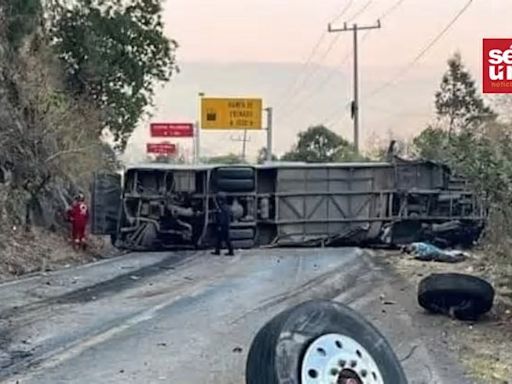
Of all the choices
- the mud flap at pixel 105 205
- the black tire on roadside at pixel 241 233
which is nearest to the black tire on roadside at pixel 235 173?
the black tire on roadside at pixel 241 233

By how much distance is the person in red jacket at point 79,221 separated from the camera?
2477cm

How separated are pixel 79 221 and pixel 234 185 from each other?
4.18 meters

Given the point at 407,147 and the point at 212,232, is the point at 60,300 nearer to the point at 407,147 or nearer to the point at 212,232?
the point at 212,232

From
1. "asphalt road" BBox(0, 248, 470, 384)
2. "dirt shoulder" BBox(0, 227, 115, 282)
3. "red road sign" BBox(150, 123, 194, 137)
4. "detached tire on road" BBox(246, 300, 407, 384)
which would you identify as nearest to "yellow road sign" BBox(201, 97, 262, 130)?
"red road sign" BBox(150, 123, 194, 137)

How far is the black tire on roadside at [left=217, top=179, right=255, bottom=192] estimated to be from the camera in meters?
25.1

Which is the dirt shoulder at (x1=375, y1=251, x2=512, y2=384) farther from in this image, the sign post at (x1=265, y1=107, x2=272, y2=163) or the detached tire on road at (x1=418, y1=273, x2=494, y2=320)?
the sign post at (x1=265, y1=107, x2=272, y2=163)

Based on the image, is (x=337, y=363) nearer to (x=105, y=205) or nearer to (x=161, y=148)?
(x=105, y=205)

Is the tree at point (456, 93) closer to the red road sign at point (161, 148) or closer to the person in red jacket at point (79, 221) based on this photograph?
the red road sign at point (161, 148)

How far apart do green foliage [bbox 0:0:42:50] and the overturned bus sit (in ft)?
14.2

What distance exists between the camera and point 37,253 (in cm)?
2228

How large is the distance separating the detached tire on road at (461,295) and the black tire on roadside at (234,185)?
13.6 metres

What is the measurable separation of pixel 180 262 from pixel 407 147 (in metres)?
10.2

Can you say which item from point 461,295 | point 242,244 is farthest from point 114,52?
point 461,295

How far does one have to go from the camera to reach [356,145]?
5666cm
